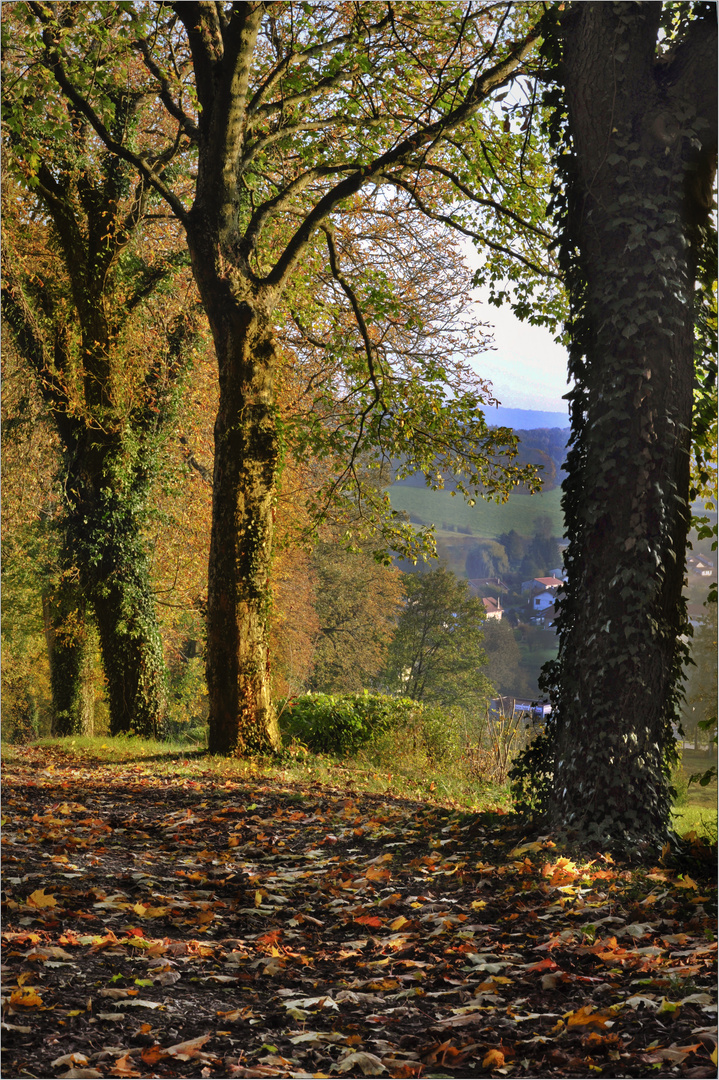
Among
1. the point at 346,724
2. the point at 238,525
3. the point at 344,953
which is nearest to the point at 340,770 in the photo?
the point at 346,724

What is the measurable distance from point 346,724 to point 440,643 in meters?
20.5

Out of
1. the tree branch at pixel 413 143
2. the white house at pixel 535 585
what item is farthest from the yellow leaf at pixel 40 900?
the white house at pixel 535 585

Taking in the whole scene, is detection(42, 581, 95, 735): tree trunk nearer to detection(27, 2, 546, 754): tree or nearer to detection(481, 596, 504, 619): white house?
detection(27, 2, 546, 754): tree

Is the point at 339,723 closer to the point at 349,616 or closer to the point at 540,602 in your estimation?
the point at 349,616

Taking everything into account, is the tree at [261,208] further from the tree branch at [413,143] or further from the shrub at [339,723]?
the shrub at [339,723]

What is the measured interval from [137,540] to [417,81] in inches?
305

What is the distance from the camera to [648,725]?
17.1 ft

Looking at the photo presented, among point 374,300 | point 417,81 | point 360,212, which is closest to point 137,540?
point 374,300

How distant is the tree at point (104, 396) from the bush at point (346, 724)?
7.38 ft

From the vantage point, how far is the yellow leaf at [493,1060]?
293 cm

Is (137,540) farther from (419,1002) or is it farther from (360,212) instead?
(419,1002)

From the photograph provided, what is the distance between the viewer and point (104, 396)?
12906mm

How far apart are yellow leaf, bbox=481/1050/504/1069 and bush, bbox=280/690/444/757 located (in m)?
9.93

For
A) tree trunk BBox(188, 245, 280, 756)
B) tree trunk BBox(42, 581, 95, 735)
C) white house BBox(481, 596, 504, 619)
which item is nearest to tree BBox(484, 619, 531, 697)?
white house BBox(481, 596, 504, 619)
